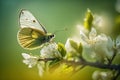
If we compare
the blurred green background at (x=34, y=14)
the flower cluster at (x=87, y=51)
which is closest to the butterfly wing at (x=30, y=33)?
the flower cluster at (x=87, y=51)

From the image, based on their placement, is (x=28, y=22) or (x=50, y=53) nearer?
(x=50, y=53)

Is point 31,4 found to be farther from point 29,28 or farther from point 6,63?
point 29,28

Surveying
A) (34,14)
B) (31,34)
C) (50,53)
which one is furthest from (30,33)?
(34,14)

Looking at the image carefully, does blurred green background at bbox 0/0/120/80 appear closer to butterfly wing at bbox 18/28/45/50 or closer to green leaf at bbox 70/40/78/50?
butterfly wing at bbox 18/28/45/50

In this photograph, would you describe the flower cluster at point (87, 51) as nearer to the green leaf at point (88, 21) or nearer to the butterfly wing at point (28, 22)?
the green leaf at point (88, 21)

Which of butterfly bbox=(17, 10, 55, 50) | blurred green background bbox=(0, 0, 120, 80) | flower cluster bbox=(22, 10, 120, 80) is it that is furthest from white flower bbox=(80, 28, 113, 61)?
blurred green background bbox=(0, 0, 120, 80)

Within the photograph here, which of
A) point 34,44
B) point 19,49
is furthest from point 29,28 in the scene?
point 19,49

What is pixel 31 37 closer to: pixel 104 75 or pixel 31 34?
pixel 31 34
